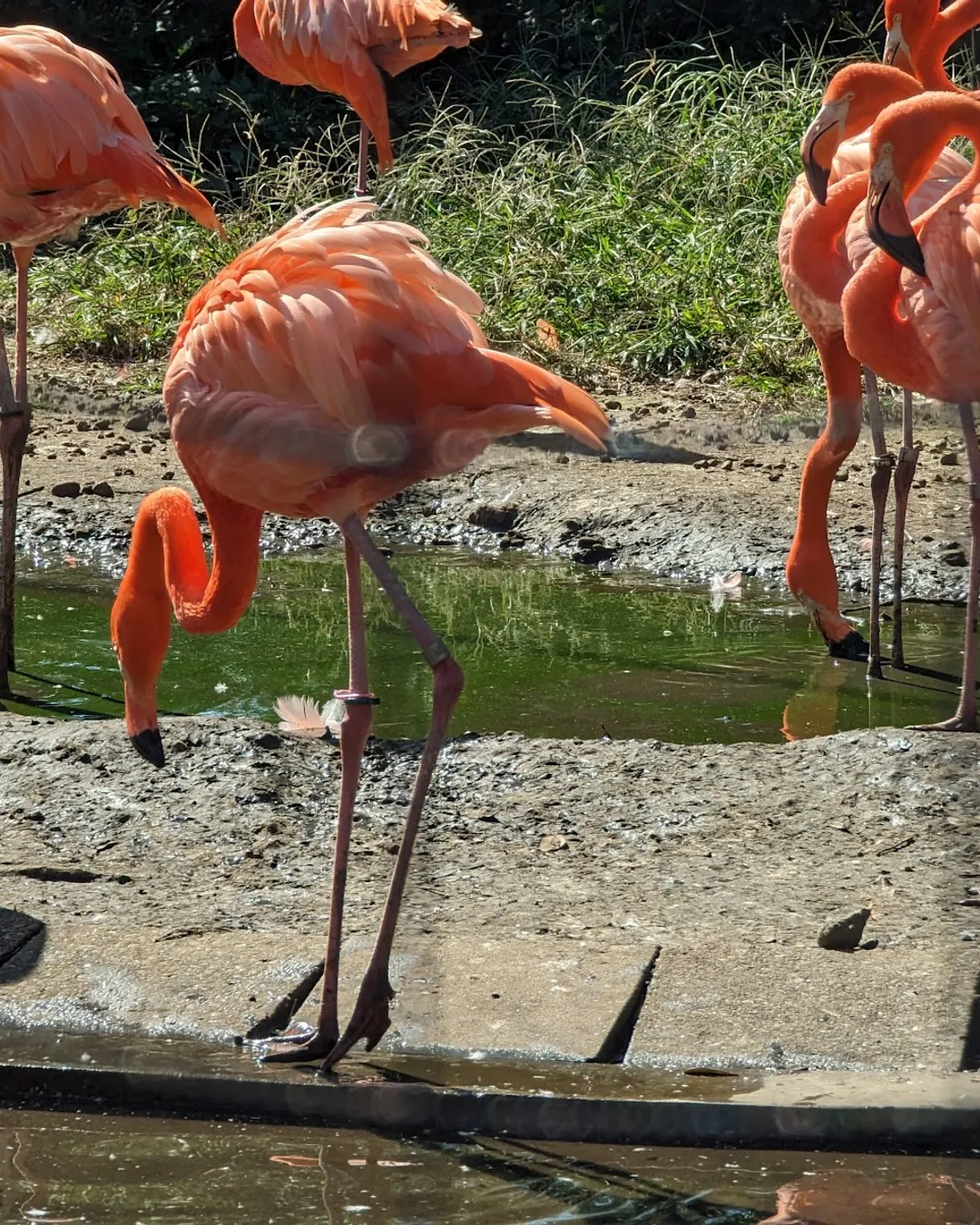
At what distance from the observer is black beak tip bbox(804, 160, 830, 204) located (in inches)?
197

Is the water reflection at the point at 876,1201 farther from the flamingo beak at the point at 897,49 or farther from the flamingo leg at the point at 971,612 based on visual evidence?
the flamingo beak at the point at 897,49

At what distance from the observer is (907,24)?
234 inches

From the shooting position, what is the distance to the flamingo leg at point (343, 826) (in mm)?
2863

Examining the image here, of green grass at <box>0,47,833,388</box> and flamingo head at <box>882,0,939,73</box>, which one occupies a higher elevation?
flamingo head at <box>882,0,939,73</box>

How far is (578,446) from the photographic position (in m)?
7.48

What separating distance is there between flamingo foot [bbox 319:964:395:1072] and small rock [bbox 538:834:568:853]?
0.94m

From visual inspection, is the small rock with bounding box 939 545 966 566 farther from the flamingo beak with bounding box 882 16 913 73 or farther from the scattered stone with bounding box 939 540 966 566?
the flamingo beak with bounding box 882 16 913 73

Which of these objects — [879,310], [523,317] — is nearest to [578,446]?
[523,317]

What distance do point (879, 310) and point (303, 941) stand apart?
234cm

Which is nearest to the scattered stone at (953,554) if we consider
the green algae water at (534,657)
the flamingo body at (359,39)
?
the green algae water at (534,657)

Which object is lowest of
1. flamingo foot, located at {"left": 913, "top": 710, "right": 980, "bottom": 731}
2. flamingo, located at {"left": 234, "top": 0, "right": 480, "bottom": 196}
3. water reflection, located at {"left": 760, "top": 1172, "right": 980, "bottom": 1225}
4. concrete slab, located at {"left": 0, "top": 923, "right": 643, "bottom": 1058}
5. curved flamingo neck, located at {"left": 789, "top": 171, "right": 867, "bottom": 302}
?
flamingo foot, located at {"left": 913, "top": 710, "right": 980, "bottom": 731}

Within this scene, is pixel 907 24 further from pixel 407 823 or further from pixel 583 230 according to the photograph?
pixel 407 823

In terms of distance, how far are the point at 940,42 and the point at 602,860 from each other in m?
3.43

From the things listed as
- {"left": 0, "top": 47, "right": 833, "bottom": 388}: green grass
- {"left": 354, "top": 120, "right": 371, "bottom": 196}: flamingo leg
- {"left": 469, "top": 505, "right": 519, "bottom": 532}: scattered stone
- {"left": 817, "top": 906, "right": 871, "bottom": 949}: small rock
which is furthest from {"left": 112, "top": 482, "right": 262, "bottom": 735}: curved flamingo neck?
{"left": 0, "top": 47, "right": 833, "bottom": 388}: green grass
